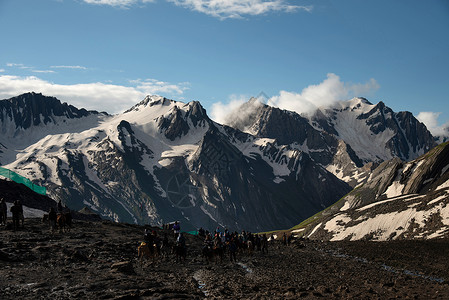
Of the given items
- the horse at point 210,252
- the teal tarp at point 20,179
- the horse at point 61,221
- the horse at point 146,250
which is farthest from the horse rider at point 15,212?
the teal tarp at point 20,179

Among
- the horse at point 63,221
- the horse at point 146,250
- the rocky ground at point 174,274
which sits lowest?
the rocky ground at point 174,274

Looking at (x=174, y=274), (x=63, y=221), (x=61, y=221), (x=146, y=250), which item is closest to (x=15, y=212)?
(x=61, y=221)

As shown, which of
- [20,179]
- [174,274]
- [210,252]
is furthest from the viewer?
[20,179]

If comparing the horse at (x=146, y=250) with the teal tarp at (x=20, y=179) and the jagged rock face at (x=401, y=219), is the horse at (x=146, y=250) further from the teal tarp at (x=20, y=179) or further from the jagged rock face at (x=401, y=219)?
the jagged rock face at (x=401, y=219)

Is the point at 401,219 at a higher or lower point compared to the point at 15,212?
lower

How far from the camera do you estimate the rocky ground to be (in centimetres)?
2784

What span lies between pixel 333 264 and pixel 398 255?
15.1 metres

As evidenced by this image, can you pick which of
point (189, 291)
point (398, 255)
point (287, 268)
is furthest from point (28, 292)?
point (398, 255)

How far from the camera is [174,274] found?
36.9 meters

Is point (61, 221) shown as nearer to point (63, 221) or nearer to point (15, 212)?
point (63, 221)

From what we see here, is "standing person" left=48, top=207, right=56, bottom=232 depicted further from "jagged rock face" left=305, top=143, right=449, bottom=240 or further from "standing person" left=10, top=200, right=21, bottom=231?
"jagged rock face" left=305, top=143, right=449, bottom=240

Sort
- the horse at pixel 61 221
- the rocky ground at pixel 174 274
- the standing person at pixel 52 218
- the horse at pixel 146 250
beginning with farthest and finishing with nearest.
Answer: the horse at pixel 61 221
the standing person at pixel 52 218
the horse at pixel 146 250
the rocky ground at pixel 174 274

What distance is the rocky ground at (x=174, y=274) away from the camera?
2784cm

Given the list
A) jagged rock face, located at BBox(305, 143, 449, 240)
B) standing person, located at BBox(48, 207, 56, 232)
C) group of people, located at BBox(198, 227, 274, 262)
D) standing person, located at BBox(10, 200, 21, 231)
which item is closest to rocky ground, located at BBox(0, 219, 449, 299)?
standing person, located at BBox(10, 200, 21, 231)
